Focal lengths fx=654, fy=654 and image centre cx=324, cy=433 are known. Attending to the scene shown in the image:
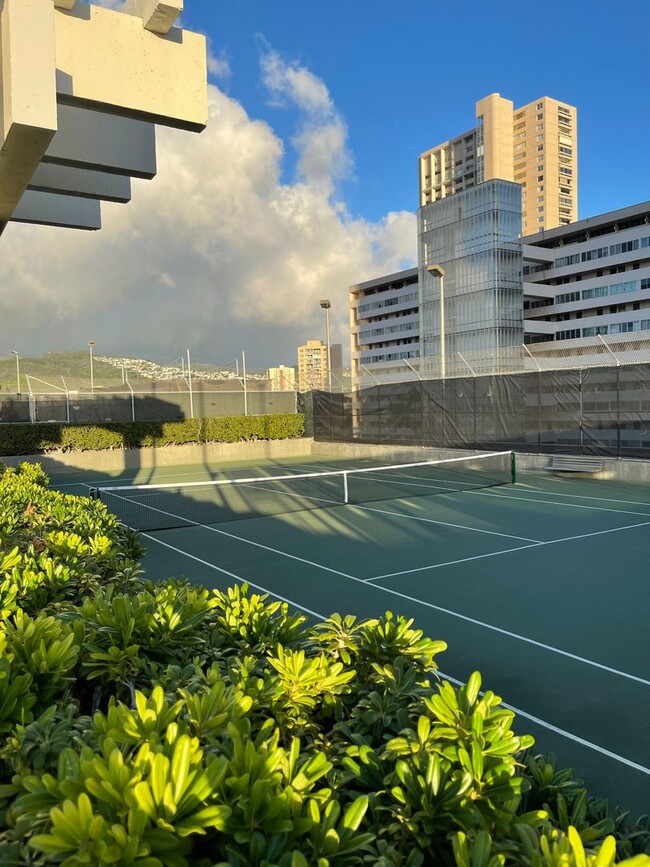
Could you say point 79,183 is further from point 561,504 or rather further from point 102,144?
point 561,504

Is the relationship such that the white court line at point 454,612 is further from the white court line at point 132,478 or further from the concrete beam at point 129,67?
the white court line at point 132,478

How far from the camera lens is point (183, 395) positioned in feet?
85.6

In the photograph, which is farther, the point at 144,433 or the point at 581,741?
the point at 144,433

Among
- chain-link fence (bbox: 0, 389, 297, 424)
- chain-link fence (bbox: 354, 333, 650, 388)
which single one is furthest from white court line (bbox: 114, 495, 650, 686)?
chain-link fence (bbox: 0, 389, 297, 424)

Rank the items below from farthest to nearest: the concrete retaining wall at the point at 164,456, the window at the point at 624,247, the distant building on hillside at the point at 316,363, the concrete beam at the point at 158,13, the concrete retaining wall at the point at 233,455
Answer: the window at the point at 624,247
the distant building on hillside at the point at 316,363
the concrete retaining wall at the point at 164,456
the concrete retaining wall at the point at 233,455
the concrete beam at the point at 158,13

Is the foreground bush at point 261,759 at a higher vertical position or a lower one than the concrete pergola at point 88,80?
lower

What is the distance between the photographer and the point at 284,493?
51.0 ft

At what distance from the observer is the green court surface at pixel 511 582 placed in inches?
161

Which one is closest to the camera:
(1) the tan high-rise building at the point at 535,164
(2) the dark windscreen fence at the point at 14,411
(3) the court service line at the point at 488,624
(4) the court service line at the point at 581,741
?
(4) the court service line at the point at 581,741

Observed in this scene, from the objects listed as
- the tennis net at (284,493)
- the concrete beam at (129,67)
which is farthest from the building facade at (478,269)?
the concrete beam at (129,67)

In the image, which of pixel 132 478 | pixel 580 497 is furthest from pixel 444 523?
pixel 132 478

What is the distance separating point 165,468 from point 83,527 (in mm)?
17723

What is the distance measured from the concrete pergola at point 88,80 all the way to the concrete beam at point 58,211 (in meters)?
1.81

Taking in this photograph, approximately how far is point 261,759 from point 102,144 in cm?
595
